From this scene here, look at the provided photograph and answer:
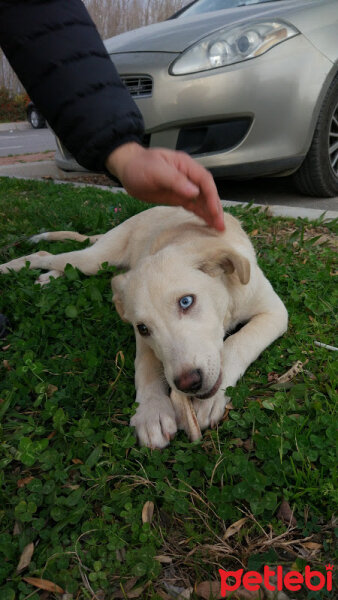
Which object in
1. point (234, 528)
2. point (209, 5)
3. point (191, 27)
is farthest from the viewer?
point (209, 5)

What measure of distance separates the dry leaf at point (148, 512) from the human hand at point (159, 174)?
1.19 meters

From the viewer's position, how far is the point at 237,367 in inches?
89.7

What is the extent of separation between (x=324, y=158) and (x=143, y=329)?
3.59 metres

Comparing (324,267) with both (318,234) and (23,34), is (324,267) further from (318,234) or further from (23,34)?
(23,34)

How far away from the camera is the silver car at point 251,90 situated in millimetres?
4469

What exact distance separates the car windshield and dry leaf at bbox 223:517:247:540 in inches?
233

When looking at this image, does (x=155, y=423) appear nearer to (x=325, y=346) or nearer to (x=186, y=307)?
(x=186, y=307)

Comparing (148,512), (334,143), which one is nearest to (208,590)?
(148,512)

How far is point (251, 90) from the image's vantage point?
4473 mm

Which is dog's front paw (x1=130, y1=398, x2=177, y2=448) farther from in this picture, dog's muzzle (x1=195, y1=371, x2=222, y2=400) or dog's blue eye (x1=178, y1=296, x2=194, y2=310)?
dog's blue eye (x1=178, y1=296, x2=194, y2=310)

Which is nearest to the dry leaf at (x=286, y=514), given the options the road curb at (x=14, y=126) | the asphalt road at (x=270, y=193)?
the asphalt road at (x=270, y=193)

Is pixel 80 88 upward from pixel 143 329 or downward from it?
upward

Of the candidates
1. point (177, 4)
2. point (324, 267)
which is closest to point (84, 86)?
point (324, 267)

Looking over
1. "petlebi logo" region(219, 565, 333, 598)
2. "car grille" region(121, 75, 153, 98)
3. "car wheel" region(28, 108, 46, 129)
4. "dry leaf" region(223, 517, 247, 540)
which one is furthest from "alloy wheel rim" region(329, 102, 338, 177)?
"car wheel" region(28, 108, 46, 129)
